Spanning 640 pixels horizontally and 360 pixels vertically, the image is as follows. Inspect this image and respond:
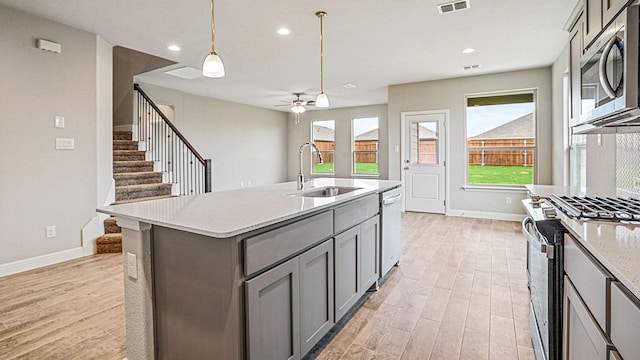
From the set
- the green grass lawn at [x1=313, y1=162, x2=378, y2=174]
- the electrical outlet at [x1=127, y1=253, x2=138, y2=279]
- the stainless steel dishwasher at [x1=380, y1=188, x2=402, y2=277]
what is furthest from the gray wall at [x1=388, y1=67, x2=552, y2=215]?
the electrical outlet at [x1=127, y1=253, x2=138, y2=279]

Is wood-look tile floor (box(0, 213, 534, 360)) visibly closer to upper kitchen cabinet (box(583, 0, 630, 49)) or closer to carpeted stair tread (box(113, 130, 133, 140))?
upper kitchen cabinet (box(583, 0, 630, 49))

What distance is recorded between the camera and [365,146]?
9.90 meters

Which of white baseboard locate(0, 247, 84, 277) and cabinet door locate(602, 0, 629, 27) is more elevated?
cabinet door locate(602, 0, 629, 27)

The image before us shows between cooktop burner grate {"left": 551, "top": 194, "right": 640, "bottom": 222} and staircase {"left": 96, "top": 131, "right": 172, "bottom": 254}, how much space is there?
4.51 meters

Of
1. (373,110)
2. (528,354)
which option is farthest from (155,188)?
(373,110)

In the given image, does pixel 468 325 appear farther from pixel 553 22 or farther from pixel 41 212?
pixel 41 212

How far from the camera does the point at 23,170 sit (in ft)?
11.1

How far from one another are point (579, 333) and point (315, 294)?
1.16 metres

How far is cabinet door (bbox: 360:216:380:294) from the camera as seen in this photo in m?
2.52

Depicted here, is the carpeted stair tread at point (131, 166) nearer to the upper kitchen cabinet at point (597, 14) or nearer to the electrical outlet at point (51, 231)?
the electrical outlet at point (51, 231)

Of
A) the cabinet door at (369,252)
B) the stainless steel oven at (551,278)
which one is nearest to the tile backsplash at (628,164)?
the stainless steel oven at (551,278)

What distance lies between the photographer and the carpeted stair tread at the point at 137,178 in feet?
16.9

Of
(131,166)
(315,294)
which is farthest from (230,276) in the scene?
(131,166)

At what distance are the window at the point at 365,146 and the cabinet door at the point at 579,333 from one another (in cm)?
842
